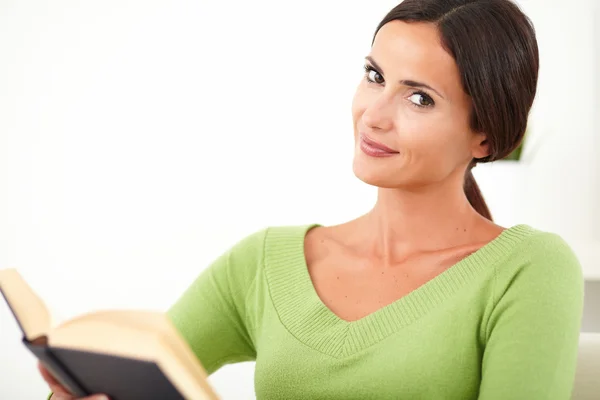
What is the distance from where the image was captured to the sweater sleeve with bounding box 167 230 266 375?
1.53m

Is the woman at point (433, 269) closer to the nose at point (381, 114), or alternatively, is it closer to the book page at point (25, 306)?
the nose at point (381, 114)

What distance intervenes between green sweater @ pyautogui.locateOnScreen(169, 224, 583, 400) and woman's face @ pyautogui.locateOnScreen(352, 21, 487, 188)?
0.59 feet

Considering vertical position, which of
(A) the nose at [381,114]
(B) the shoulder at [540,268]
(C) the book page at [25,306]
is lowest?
(B) the shoulder at [540,268]

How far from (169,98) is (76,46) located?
35cm

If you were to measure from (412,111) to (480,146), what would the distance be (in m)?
0.15

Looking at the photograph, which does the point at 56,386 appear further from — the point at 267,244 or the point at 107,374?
the point at 267,244

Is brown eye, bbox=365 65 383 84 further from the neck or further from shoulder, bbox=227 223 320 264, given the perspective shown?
shoulder, bbox=227 223 320 264

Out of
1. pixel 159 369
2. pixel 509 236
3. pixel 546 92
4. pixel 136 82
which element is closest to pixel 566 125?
pixel 546 92

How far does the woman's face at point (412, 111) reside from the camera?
1335 mm

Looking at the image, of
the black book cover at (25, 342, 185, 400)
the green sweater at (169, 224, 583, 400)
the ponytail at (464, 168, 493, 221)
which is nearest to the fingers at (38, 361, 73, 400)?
the black book cover at (25, 342, 185, 400)

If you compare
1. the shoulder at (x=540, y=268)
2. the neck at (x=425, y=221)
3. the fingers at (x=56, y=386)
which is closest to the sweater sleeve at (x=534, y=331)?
the shoulder at (x=540, y=268)

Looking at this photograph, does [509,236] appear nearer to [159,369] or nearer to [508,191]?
[159,369]

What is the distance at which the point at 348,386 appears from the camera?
1344 millimetres

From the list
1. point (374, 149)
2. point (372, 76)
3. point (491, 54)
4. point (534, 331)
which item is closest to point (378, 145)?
point (374, 149)
